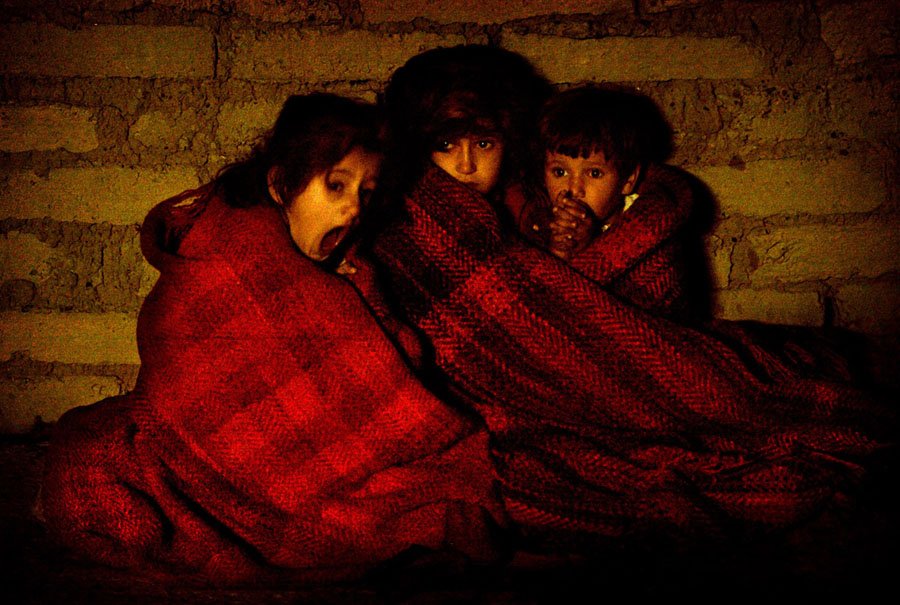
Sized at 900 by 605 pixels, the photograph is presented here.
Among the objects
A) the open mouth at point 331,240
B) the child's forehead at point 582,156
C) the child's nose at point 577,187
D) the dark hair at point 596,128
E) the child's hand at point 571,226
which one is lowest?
the open mouth at point 331,240

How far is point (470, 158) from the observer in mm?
1933

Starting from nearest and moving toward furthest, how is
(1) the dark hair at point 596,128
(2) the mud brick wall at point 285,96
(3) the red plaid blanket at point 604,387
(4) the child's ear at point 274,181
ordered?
(3) the red plaid blanket at point 604,387 → (4) the child's ear at point 274,181 → (1) the dark hair at point 596,128 → (2) the mud brick wall at point 285,96

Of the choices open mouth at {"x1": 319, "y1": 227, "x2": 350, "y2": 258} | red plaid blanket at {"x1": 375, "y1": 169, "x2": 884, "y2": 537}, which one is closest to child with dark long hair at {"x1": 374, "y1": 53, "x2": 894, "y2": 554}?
red plaid blanket at {"x1": 375, "y1": 169, "x2": 884, "y2": 537}

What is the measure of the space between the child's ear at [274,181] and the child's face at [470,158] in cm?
47

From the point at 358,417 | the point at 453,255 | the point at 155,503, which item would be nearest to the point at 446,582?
the point at 358,417

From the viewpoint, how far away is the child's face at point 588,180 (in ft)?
6.32

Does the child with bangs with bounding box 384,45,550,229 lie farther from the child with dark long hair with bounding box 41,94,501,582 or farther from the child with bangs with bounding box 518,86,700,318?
the child with dark long hair with bounding box 41,94,501,582

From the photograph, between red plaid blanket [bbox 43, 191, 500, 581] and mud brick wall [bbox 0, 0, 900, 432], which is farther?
mud brick wall [bbox 0, 0, 900, 432]

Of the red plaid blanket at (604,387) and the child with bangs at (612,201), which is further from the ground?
the child with bangs at (612,201)

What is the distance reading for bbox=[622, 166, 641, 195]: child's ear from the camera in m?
1.98

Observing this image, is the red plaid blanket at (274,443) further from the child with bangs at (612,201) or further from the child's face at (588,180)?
the child's face at (588,180)

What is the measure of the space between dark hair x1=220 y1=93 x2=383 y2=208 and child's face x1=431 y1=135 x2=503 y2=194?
0.26m

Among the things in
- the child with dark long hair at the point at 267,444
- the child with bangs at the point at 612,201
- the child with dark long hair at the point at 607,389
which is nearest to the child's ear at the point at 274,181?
the child with dark long hair at the point at 267,444

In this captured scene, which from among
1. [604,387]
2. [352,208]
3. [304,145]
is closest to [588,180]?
[604,387]
